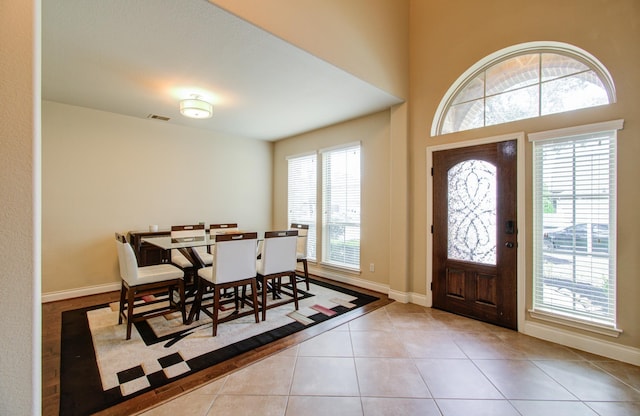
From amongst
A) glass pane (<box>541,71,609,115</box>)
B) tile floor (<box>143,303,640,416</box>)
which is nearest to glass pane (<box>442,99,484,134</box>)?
glass pane (<box>541,71,609,115</box>)

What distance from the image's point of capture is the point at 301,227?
4.66m

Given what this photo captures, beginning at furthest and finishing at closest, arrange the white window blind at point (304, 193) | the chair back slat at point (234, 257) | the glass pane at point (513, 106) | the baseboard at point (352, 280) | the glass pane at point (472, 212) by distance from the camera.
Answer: the white window blind at point (304, 193) → the baseboard at point (352, 280) → the glass pane at point (472, 212) → the glass pane at point (513, 106) → the chair back slat at point (234, 257)

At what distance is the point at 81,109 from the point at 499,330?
19.9 feet

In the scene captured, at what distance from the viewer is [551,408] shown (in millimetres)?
1845

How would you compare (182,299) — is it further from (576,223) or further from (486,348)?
(576,223)

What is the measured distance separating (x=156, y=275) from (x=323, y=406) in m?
2.07

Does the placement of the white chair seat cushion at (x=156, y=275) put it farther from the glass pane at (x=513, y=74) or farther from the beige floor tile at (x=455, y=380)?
the glass pane at (x=513, y=74)

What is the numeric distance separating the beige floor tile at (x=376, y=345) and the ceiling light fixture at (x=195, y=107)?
124 inches

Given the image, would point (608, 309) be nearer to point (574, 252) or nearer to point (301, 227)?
point (574, 252)

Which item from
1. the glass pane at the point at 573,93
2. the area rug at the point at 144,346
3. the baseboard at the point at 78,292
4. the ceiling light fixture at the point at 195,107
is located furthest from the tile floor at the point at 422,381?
the baseboard at the point at 78,292

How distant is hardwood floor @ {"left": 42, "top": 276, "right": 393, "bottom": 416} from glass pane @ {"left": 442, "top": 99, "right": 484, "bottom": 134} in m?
2.48

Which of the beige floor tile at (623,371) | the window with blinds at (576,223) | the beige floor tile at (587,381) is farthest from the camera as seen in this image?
the window with blinds at (576,223)

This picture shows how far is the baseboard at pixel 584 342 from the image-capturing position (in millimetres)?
2379

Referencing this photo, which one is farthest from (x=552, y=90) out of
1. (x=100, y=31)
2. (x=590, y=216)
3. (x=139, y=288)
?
(x=139, y=288)
